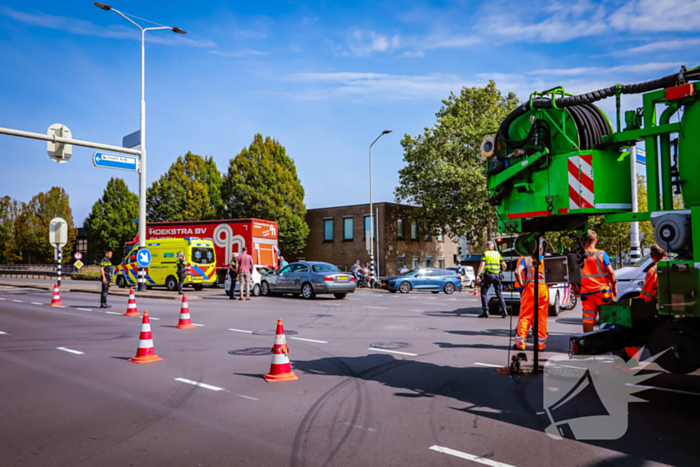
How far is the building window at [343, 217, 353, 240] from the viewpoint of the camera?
43.9 metres

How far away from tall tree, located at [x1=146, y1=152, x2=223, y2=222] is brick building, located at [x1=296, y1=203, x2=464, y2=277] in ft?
32.6

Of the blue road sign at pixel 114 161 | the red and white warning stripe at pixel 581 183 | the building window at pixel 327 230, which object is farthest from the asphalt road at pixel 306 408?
the building window at pixel 327 230

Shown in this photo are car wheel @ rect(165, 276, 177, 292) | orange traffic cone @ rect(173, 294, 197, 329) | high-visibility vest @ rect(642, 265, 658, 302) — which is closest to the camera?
high-visibility vest @ rect(642, 265, 658, 302)

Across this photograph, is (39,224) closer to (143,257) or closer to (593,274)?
(143,257)

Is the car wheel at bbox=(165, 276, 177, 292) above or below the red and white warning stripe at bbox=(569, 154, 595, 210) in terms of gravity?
below

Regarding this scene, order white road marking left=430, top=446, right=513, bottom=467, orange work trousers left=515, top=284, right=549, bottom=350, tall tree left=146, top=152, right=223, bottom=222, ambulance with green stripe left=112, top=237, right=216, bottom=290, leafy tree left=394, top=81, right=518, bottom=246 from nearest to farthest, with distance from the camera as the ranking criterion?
white road marking left=430, top=446, right=513, bottom=467 < orange work trousers left=515, top=284, right=549, bottom=350 < ambulance with green stripe left=112, top=237, right=216, bottom=290 < leafy tree left=394, top=81, right=518, bottom=246 < tall tree left=146, top=152, right=223, bottom=222

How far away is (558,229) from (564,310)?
11959 mm

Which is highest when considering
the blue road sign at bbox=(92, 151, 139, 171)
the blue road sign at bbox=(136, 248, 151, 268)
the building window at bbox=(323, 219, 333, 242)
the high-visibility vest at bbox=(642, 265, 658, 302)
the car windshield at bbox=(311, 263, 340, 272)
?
the blue road sign at bbox=(92, 151, 139, 171)

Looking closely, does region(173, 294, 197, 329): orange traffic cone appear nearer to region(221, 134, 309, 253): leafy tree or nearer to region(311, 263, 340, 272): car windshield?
region(311, 263, 340, 272): car windshield

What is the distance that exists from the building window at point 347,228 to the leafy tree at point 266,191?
333 cm

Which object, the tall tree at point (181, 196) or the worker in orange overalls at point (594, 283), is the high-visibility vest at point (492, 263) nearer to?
the worker in orange overalls at point (594, 283)

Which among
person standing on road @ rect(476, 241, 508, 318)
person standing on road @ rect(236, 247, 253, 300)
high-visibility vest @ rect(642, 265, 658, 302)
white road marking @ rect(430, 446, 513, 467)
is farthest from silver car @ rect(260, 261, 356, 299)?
white road marking @ rect(430, 446, 513, 467)

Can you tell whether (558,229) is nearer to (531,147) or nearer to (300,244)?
(531,147)

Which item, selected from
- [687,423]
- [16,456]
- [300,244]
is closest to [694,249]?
[687,423]
